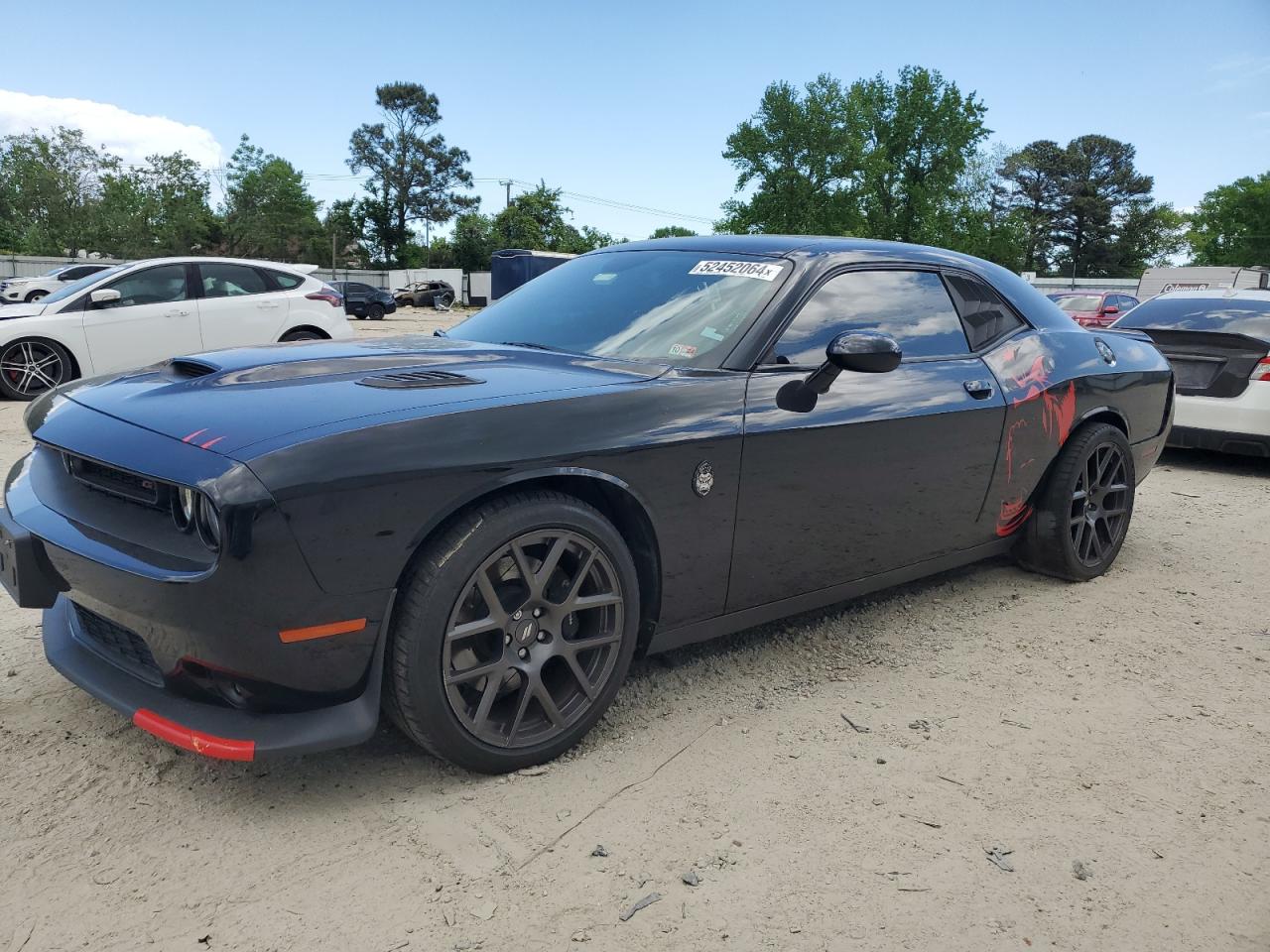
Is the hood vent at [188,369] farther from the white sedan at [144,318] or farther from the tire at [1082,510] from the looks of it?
the white sedan at [144,318]

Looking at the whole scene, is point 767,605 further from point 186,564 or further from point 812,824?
point 186,564

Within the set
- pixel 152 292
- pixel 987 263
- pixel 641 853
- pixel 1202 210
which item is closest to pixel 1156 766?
pixel 641 853

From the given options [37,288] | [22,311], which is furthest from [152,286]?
[37,288]

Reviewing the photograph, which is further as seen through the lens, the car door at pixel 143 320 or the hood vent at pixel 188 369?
the car door at pixel 143 320

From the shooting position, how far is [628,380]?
2791 mm

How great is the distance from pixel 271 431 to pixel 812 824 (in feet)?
5.16

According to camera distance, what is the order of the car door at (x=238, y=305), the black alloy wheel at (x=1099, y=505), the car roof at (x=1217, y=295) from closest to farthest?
the black alloy wheel at (x=1099, y=505)
the car roof at (x=1217, y=295)
the car door at (x=238, y=305)

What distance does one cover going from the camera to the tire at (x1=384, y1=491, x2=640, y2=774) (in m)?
2.30

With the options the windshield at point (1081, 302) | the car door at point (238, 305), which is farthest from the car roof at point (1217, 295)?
the windshield at point (1081, 302)

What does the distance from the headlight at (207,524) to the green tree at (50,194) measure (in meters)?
68.0

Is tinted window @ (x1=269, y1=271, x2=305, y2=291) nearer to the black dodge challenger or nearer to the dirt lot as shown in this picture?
the black dodge challenger

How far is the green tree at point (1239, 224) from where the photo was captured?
2589 inches

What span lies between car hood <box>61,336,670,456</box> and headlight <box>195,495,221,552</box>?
4.8 inches

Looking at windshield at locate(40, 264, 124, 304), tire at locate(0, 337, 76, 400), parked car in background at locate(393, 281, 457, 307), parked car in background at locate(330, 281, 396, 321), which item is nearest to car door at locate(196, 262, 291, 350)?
windshield at locate(40, 264, 124, 304)
